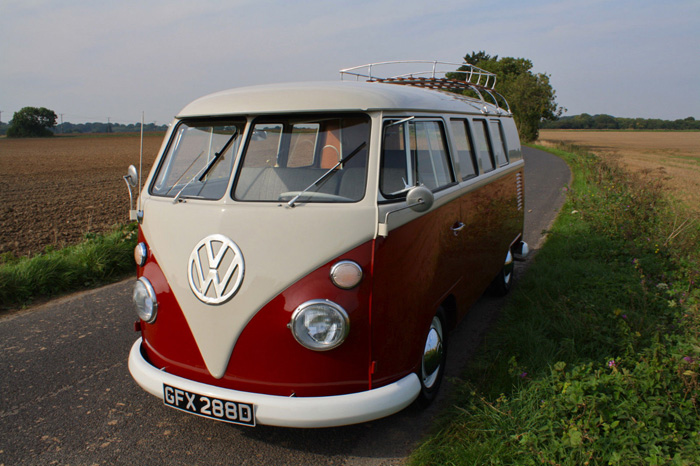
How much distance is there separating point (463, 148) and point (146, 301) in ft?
8.72

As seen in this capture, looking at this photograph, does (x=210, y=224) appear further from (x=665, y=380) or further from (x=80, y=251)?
(x=80, y=251)

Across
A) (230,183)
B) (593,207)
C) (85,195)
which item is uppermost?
(230,183)

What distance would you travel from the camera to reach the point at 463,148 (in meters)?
4.26

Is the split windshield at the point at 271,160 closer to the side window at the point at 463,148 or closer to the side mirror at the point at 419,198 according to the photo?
the side mirror at the point at 419,198

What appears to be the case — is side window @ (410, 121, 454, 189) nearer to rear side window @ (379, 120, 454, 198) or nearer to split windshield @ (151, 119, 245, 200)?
rear side window @ (379, 120, 454, 198)

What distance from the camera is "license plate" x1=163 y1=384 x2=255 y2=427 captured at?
2.67 m

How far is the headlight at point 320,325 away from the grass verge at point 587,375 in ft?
2.68

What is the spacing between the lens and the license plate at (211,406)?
2.67 metres

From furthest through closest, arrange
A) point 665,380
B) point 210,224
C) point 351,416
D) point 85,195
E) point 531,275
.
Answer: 1. point 85,195
2. point 531,275
3. point 665,380
4. point 210,224
5. point 351,416

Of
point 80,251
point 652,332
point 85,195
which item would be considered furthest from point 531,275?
point 85,195

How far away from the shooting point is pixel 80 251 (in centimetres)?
655

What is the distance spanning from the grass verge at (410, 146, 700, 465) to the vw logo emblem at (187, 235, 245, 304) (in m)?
1.35

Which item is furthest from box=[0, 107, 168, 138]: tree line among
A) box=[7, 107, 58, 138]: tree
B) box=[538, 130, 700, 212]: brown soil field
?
box=[538, 130, 700, 212]: brown soil field

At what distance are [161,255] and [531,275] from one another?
167 inches
